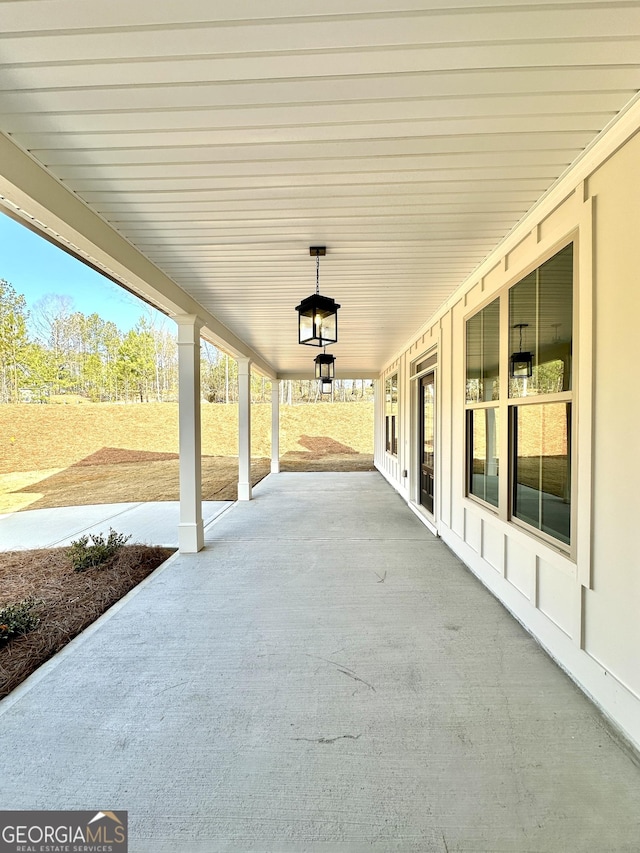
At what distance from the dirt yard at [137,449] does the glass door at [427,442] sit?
150 inches

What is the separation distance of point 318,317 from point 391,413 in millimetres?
6143

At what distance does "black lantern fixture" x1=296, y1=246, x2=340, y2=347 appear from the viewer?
9.25 feet

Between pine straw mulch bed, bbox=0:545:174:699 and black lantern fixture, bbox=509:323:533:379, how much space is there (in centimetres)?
374

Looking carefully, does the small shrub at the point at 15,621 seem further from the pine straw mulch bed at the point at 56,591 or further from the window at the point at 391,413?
the window at the point at 391,413

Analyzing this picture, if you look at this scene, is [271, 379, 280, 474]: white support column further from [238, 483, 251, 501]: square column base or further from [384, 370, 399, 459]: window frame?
[238, 483, 251, 501]: square column base

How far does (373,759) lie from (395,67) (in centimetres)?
285

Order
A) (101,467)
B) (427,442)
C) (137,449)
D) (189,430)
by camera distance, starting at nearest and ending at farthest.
→ (189,430) → (427,442) → (101,467) → (137,449)

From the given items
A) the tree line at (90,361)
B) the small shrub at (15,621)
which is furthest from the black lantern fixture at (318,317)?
the tree line at (90,361)

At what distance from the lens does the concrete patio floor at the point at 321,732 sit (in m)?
1.32

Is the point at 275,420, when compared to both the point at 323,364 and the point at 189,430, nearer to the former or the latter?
the point at 323,364

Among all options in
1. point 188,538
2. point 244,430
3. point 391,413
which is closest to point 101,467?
point 244,430

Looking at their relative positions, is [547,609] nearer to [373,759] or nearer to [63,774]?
[373,759]

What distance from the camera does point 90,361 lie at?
1842 centimetres

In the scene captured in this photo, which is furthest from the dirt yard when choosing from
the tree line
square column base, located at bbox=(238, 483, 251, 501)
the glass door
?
the glass door
